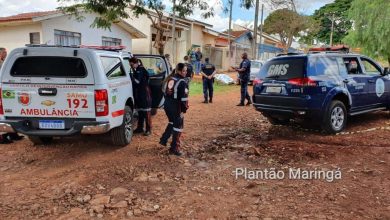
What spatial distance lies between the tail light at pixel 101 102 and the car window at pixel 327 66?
4145 millimetres

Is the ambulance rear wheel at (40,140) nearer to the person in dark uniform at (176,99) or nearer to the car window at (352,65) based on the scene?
the person in dark uniform at (176,99)

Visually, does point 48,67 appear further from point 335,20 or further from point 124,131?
point 335,20

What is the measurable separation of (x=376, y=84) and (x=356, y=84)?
0.96 meters

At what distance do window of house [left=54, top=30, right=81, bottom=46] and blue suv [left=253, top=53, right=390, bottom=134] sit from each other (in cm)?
1217

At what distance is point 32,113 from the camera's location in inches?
232

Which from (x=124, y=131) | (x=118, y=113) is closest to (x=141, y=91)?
(x=124, y=131)

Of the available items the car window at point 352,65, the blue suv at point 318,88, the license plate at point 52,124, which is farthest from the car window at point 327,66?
the license plate at point 52,124

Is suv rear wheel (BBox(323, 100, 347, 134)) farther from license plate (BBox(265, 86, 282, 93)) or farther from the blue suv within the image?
license plate (BBox(265, 86, 282, 93))

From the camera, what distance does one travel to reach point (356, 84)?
8.22 m

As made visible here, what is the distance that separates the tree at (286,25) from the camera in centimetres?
4789

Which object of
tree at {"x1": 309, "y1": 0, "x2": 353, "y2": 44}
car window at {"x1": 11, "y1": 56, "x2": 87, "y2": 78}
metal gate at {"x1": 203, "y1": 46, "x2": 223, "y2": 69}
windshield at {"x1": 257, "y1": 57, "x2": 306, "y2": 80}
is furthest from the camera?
tree at {"x1": 309, "y1": 0, "x2": 353, "y2": 44}

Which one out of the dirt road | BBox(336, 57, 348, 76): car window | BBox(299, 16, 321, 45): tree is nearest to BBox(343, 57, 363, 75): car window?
BBox(336, 57, 348, 76): car window

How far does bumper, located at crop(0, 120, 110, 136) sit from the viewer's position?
19.0ft

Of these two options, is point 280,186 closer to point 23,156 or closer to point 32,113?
point 32,113
